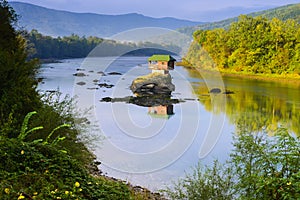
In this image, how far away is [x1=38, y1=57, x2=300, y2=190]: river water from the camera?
10.7m

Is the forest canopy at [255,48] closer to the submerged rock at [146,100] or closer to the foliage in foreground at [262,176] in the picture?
the submerged rock at [146,100]

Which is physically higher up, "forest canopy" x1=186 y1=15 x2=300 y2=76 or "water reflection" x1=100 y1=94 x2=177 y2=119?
"forest canopy" x1=186 y1=15 x2=300 y2=76

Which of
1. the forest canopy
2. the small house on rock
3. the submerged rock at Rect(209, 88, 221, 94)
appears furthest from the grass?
the forest canopy

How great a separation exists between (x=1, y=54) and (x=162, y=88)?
63.0 ft

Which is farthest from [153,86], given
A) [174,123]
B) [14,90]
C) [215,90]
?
[14,90]

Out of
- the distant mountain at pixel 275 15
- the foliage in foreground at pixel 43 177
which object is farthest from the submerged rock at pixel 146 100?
the distant mountain at pixel 275 15

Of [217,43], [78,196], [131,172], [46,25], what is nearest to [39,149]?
[78,196]

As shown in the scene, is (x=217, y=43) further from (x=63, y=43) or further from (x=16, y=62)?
(x=16, y=62)

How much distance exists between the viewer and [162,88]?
82.9ft

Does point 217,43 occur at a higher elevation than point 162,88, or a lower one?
higher

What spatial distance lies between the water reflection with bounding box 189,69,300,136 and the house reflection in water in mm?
2044

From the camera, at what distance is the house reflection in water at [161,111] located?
17.7 meters

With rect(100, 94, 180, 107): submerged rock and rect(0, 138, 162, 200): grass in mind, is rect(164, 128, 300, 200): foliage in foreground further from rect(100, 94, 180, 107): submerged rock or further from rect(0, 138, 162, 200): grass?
rect(100, 94, 180, 107): submerged rock

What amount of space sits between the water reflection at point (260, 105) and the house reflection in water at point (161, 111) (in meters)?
2.04
